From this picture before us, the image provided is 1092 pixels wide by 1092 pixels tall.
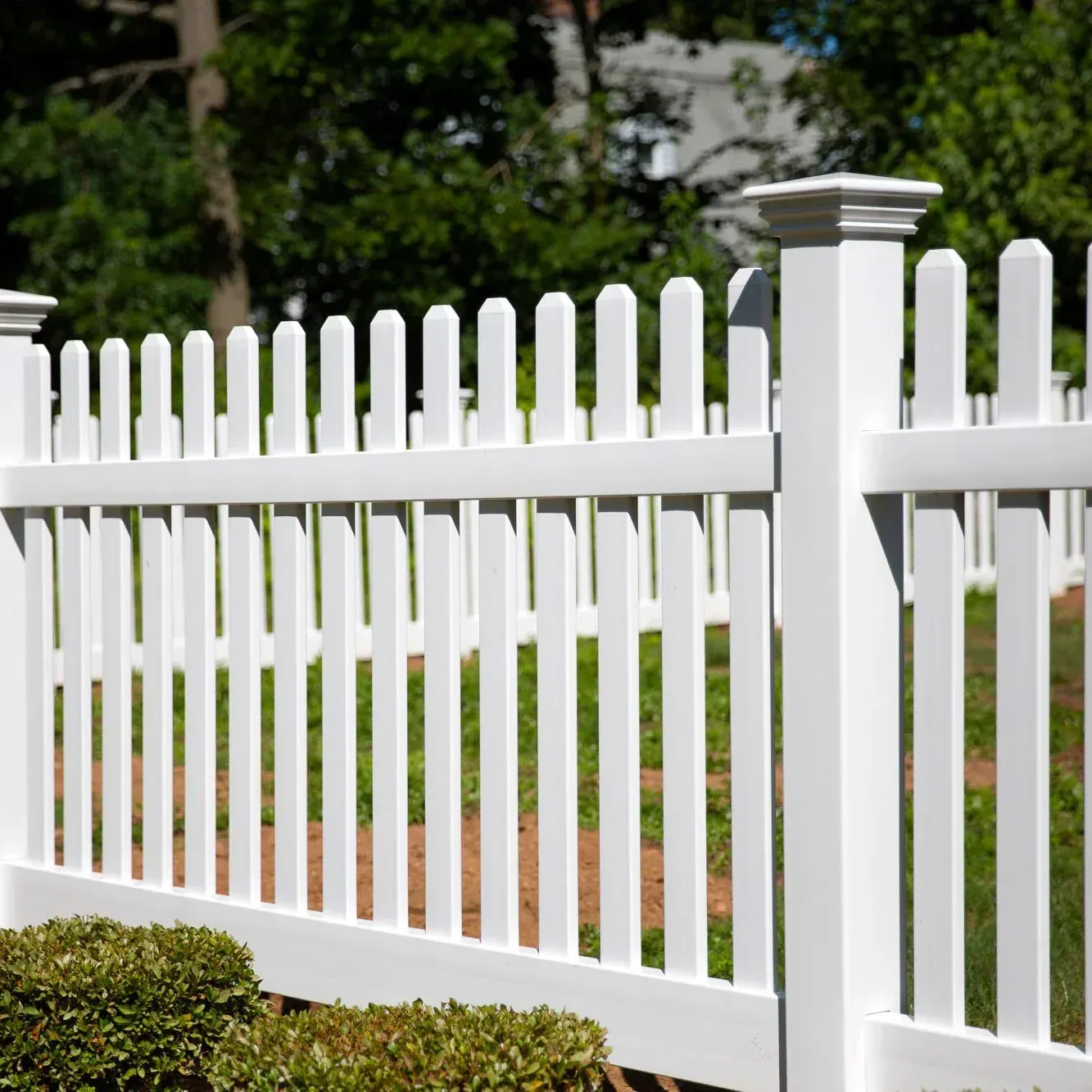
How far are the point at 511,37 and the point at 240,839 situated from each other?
592 inches

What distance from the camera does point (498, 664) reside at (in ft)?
10.7

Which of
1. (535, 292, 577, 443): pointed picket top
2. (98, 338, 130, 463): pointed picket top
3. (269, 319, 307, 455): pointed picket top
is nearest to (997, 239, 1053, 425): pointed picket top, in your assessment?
(535, 292, 577, 443): pointed picket top

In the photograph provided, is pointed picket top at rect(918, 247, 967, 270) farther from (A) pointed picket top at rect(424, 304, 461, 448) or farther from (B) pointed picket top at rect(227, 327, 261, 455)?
Result: (B) pointed picket top at rect(227, 327, 261, 455)

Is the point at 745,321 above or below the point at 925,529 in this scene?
above

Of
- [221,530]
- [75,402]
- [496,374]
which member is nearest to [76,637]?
[75,402]

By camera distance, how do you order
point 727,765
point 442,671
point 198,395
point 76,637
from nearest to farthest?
point 442,671
point 198,395
point 76,637
point 727,765

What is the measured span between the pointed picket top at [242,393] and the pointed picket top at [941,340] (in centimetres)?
167

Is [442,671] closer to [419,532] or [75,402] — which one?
[75,402]

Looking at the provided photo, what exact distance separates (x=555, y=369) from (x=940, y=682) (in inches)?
38.9

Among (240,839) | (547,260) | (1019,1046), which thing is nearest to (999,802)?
(1019,1046)

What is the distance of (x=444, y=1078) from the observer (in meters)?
2.55

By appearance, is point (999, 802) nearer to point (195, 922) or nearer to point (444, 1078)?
point (444, 1078)

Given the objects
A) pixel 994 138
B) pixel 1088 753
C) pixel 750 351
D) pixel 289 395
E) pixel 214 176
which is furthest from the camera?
pixel 214 176

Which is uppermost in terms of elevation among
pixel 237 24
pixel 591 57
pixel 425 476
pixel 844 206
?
pixel 591 57
